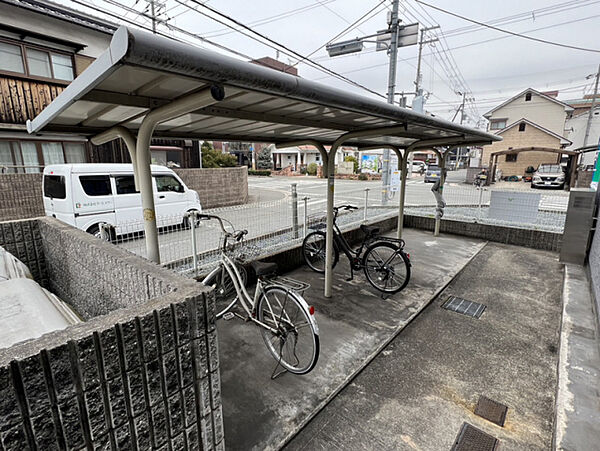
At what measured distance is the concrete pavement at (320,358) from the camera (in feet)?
6.58

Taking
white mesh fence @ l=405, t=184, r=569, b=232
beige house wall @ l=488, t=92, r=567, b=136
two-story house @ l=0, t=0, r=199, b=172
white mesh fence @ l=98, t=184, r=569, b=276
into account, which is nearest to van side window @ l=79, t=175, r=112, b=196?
white mesh fence @ l=98, t=184, r=569, b=276

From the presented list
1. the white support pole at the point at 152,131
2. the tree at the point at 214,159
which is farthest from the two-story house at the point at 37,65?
the tree at the point at 214,159

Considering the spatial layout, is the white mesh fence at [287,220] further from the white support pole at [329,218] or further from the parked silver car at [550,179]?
the parked silver car at [550,179]

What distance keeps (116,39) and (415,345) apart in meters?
3.09

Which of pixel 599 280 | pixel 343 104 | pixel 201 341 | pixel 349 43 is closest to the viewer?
pixel 201 341

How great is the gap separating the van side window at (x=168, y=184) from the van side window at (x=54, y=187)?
5.84ft

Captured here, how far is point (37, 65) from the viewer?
7586 mm

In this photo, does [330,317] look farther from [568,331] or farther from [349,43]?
[349,43]

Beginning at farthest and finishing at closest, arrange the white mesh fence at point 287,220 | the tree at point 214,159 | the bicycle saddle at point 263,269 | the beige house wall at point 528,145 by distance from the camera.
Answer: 1. the beige house wall at point 528,145
2. the tree at point 214,159
3. the white mesh fence at point 287,220
4. the bicycle saddle at point 263,269

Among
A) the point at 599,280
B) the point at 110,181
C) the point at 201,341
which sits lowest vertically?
the point at 599,280

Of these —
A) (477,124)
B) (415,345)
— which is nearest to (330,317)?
(415,345)

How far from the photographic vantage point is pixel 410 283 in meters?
4.25

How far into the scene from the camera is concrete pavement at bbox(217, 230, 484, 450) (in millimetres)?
2006

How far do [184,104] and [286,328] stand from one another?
180cm
